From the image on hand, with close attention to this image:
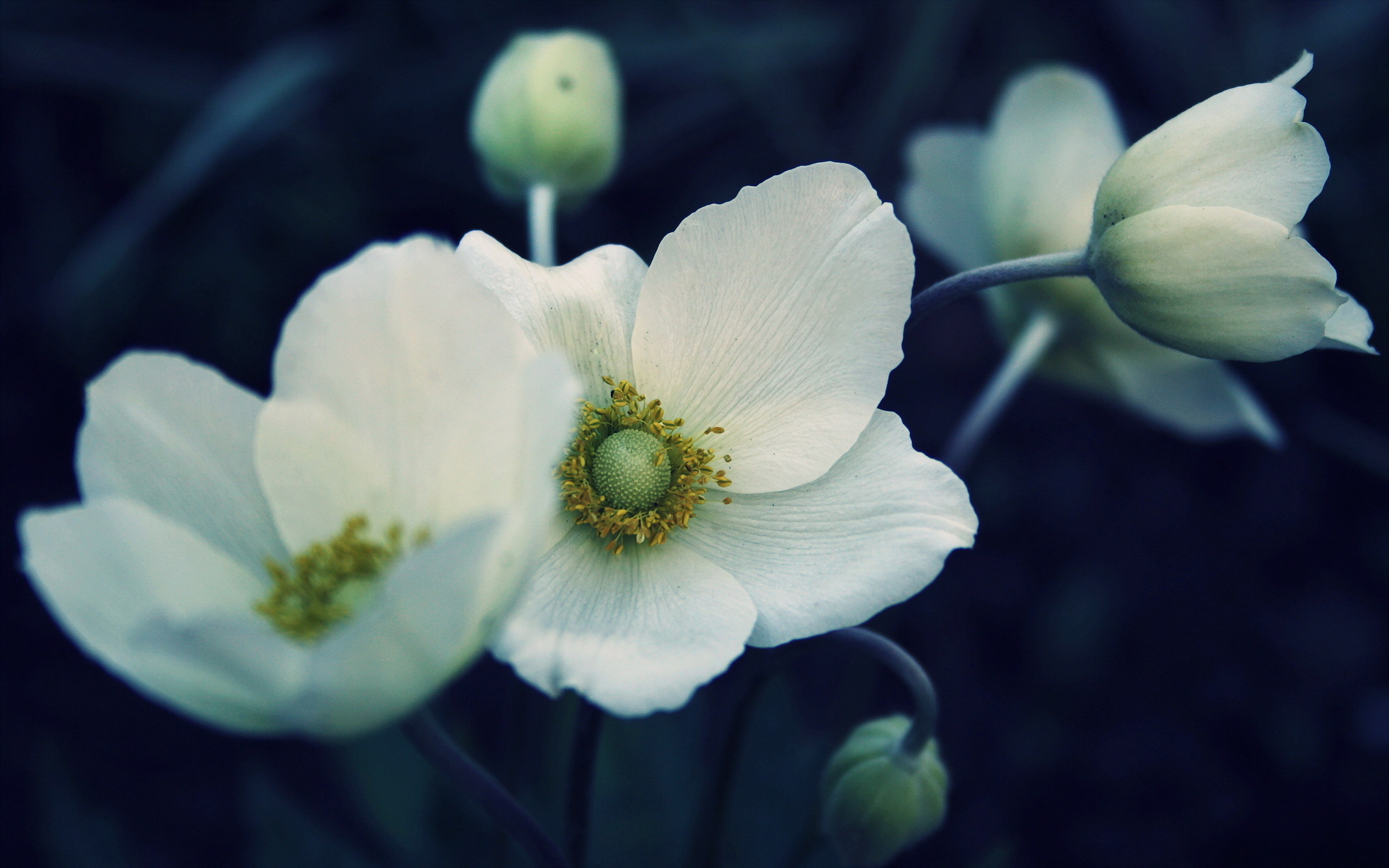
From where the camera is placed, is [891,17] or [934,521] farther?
[891,17]

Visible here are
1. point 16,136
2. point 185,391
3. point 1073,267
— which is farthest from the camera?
point 16,136

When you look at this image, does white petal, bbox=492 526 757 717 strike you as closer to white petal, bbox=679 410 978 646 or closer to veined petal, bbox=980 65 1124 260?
white petal, bbox=679 410 978 646

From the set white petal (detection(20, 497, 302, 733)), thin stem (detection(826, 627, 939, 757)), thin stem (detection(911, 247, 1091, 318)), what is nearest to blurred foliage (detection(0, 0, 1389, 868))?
thin stem (detection(826, 627, 939, 757))

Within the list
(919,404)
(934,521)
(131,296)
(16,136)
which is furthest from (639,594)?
(16,136)

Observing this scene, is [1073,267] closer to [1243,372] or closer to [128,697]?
[1243,372]

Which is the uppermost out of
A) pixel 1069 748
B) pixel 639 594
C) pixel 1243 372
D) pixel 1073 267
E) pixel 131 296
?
pixel 1073 267

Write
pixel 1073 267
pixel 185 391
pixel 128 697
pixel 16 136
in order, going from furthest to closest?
pixel 16 136
pixel 128 697
pixel 1073 267
pixel 185 391
